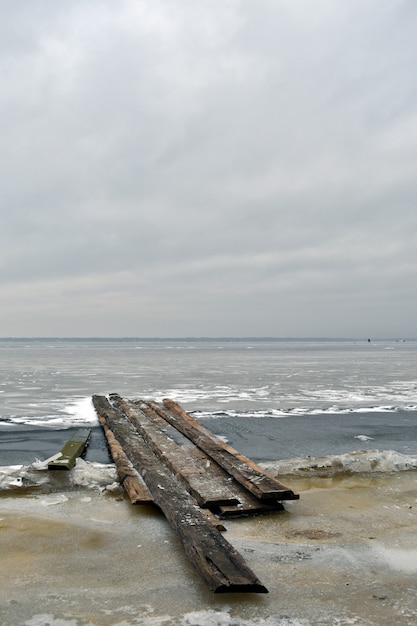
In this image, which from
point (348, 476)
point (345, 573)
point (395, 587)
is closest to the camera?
point (395, 587)

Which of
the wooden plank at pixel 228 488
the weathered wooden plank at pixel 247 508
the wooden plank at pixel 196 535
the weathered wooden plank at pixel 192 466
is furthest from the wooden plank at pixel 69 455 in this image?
the weathered wooden plank at pixel 247 508

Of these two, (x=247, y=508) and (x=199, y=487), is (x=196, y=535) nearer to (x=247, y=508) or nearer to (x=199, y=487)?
(x=247, y=508)

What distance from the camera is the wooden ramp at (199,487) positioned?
13.1 ft

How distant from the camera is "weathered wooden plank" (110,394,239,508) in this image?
5891 mm

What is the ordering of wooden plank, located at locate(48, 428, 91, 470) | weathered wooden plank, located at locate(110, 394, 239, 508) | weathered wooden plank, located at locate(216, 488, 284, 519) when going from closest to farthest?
weathered wooden plank, located at locate(216, 488, 284, 519)
weathered wooden plank, located at locate(110, 394, 239, 508)
wooden plank, located at locate(48, 428, 91, 470)

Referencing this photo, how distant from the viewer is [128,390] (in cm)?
2061

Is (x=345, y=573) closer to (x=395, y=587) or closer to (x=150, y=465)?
(x=395, y=587)

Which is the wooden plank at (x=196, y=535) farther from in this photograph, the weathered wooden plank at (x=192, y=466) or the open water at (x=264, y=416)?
the open water at (x=264, y=416)

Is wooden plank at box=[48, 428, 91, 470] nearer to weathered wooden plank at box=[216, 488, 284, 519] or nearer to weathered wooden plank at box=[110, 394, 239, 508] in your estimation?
weathered wooden plank at box=[110, 394, 239, 508]

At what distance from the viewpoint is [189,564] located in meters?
4.35

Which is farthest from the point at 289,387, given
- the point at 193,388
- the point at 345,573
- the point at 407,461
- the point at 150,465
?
the point at 345,573

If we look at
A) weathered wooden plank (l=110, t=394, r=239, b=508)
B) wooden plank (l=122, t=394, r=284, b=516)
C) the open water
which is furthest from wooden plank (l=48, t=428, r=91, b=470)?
wooden plank (l=122, t=394, r=284, b=516)

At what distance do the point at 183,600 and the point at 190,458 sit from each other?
13.7 ft

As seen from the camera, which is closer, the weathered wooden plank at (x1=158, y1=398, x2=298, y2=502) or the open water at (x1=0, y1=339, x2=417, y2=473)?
the weathered wooden plank at (x1=158, y1=398, x2=298, y2=502)
